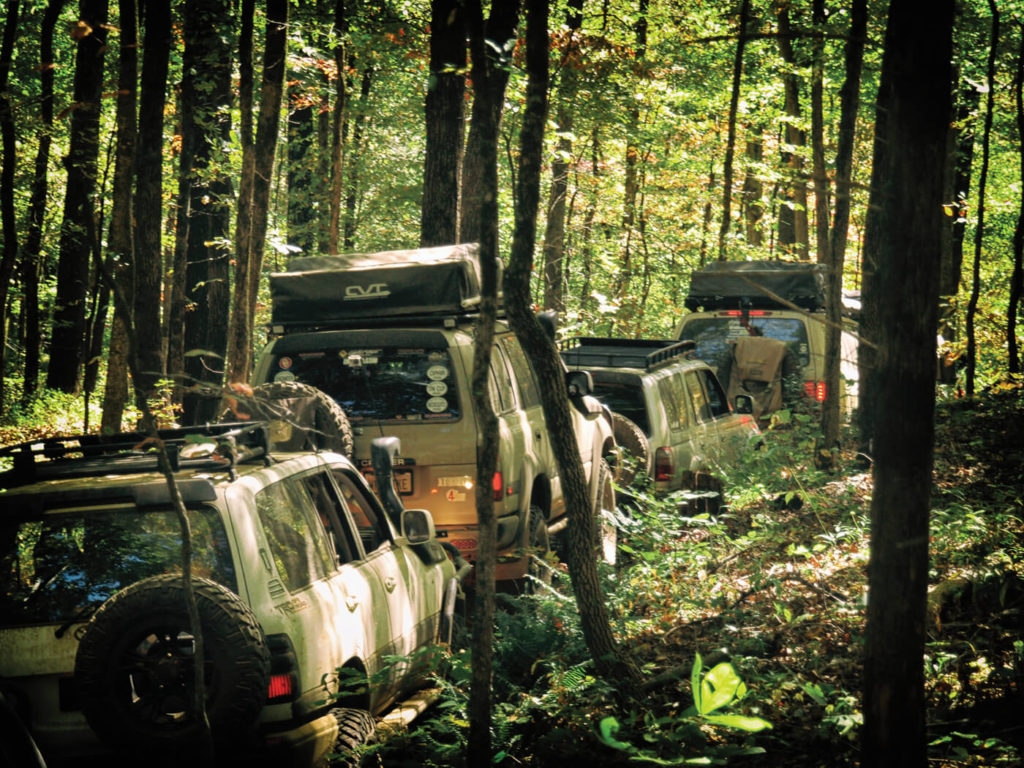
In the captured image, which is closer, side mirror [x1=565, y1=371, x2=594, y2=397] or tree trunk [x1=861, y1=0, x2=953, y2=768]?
tree trunk [x1=861, y1=0, x2=953, y2=768]

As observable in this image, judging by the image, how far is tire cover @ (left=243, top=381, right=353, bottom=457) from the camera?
823 cm

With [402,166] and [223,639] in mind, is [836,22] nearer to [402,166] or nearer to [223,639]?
[402,166]

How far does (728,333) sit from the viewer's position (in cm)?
1739

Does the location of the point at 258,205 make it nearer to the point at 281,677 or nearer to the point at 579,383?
the point at 579,383

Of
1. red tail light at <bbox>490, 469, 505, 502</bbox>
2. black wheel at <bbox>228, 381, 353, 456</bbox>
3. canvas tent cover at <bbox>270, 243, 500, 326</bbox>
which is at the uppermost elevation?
canvas tent cover at <bbox>270, 243, 500, 326</bbox>

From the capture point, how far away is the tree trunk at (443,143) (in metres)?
15.1

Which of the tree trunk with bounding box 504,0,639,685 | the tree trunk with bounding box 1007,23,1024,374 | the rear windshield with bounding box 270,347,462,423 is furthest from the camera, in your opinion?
the tree trunk with bounding box 1007,23,1024,374

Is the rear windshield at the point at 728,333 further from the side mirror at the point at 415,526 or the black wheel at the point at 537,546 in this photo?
the side mirror at the point at 415,526

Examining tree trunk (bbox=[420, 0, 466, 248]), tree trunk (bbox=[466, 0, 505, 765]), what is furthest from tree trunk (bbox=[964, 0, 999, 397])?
tree trunk (bbox=[466, 0, 505, 765])

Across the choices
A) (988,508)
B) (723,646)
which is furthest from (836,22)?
(723,646)

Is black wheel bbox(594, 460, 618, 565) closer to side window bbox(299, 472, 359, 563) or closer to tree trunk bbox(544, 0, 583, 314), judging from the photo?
side window bbox(299, 472, 359, 563)

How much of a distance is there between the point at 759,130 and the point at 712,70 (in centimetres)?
461

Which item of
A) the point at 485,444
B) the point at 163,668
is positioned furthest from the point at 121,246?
the point at 163,668

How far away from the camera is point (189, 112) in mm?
17500
